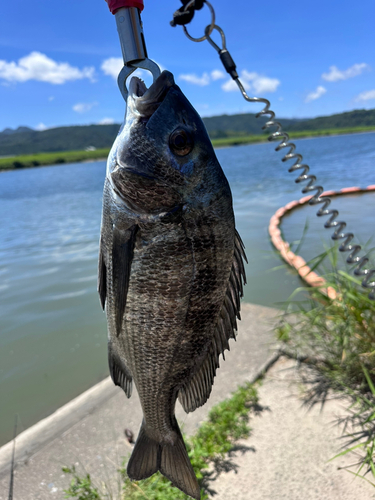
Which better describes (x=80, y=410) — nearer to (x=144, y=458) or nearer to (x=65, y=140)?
(x=144, y=458)

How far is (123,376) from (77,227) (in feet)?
39.8

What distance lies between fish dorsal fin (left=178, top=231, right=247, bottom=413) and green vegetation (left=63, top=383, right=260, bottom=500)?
136 centimetres

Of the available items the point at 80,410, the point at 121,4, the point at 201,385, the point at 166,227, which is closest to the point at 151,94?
the point at 121,4

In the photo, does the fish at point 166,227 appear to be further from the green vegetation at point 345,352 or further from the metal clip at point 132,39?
the green vegetation at point 345,352

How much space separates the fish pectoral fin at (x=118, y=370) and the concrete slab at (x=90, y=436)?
1.49 meters

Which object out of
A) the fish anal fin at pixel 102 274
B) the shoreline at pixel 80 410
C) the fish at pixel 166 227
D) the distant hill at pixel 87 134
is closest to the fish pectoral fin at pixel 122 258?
the fish at pixel 166 227

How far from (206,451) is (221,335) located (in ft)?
6.05

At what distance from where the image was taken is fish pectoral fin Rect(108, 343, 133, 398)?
156 cm

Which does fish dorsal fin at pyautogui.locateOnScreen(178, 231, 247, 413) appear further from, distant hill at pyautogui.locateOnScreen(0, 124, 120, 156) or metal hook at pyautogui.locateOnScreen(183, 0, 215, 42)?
distant hill at pyautogui.locateOnScreen(0, 124, 120, 156)

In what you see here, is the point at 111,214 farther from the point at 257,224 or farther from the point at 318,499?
the point at 257,224

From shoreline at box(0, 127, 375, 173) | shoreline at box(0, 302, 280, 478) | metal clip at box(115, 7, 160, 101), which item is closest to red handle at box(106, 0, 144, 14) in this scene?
metal clip at box(115, 7, 160, 101)

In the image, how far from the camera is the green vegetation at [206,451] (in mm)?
2359

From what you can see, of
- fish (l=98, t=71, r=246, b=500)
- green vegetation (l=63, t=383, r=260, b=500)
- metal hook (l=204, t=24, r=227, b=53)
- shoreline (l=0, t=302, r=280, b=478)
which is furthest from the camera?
shoreline (l=0, t=302, r=280, b=478)

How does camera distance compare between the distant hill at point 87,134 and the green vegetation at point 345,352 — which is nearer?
the green vegetation at point 345,352
